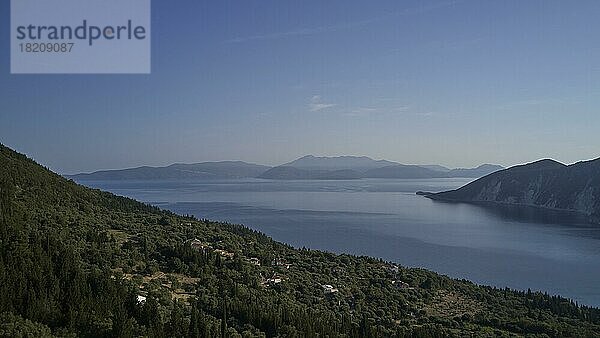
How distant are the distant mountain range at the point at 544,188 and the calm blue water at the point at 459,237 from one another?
9.86 metres

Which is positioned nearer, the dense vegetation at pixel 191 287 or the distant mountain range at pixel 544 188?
the dense vegetation at pixel 191 287

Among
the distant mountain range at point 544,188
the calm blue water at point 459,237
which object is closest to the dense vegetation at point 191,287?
the calm blue water at point 459,237

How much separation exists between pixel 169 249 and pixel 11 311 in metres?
12.9

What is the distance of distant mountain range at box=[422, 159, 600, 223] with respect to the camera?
11288 cm

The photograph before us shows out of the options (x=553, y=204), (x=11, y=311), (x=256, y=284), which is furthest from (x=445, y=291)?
(x=553, y=204)

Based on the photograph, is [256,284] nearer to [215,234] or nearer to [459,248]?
[215,234]

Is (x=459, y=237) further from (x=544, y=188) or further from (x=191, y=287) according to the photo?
(x=544, y=188)

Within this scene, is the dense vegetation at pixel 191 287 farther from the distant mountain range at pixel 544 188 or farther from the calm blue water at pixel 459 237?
the distant mountain range at pixel 544 188

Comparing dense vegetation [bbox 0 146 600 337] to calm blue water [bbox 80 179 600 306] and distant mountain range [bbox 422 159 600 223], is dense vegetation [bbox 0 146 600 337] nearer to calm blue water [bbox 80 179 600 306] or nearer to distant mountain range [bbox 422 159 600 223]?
calm blue water [bbox 80 179 600 306]

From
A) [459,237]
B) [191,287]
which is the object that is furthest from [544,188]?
[191,287]

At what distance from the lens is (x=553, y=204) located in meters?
121

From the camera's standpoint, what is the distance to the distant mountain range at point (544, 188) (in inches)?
4444

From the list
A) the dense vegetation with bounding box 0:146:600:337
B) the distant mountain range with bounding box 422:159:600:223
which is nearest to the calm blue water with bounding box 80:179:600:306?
the distant mountain range with bounding box 422:159:600:223

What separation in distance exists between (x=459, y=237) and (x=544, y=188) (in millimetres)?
67905
